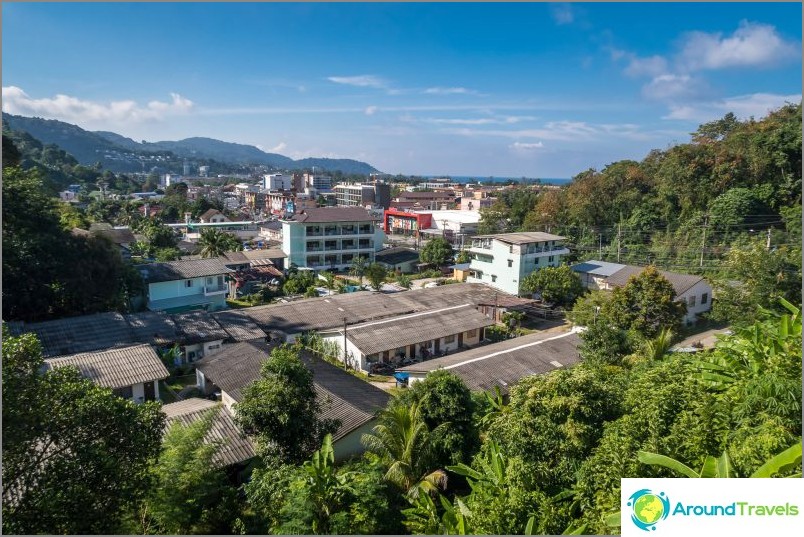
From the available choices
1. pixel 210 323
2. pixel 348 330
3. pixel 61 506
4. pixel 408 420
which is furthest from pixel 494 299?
pixel 61 506

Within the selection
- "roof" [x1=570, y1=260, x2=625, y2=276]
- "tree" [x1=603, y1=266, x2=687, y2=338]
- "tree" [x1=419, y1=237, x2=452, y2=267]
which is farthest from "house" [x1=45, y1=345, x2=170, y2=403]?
"tree" [x1=419, y1=237, x2=452, y2=267]

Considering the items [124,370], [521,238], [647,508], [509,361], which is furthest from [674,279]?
[124,370]

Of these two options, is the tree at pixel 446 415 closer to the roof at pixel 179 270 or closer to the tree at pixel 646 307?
the tree at pixel 646 307

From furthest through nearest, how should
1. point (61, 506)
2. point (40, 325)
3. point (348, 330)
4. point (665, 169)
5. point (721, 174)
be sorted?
point (665, 169), point (721, 174), point (348, 330), point (40, 325), point (61, 506)

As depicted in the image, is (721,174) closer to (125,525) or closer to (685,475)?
(685,475)

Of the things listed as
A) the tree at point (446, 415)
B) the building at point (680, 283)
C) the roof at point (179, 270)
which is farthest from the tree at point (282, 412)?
the roof at point (179, 270)

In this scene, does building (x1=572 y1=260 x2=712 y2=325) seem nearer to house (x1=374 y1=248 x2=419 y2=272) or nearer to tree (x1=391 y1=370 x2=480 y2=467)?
house (x1=374 y1=248 x2=419 y2=272)

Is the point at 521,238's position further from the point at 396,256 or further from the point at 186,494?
the point at 186,494
